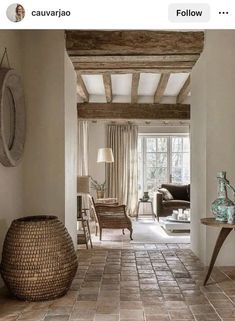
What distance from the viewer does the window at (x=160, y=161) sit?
10516 mm

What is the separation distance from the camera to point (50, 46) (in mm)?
4281

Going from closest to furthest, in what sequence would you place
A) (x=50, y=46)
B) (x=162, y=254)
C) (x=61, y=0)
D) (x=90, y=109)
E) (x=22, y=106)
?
(x=61, y=0) → (x=22, y=106) → (x=50, y=46) → (x=162, y=254) → (x=90, y=109)

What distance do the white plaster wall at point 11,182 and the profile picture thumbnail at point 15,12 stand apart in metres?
1.86

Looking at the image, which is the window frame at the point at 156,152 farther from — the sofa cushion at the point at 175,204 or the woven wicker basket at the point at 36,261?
the woven wicker basket at the point at 36,261

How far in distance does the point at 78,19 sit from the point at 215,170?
2938mm

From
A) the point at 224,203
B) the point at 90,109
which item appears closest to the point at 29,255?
the point at 224,203

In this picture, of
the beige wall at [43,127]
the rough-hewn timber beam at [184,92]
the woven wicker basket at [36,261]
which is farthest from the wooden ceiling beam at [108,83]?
the woven wicker basket at [36,261]

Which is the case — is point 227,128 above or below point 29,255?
above

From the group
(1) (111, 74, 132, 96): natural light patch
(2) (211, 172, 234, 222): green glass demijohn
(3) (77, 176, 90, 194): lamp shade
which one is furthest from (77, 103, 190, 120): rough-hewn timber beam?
(2) (211, 172, 234, 222): green glass demijohn

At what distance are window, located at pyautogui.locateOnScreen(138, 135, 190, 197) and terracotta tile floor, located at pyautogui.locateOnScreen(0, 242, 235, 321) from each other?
591 centimetres

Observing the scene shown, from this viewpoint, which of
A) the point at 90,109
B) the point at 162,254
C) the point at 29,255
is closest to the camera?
the point at 29,255

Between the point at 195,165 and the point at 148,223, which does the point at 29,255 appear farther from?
the point at 148,223

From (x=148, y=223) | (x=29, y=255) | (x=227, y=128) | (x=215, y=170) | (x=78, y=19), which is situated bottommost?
(x=148, y=223)

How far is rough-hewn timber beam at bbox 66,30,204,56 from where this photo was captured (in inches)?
178
